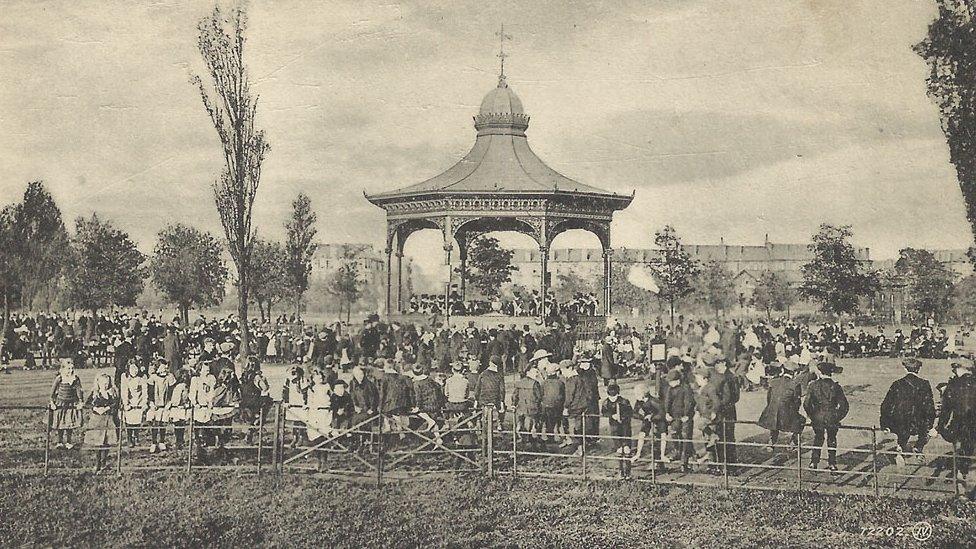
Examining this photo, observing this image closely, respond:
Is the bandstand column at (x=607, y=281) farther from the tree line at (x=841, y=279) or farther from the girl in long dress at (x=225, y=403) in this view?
the girl in long dress at (x=225, y=403)

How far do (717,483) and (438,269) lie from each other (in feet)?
29.7

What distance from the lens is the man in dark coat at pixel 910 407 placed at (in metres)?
9.04

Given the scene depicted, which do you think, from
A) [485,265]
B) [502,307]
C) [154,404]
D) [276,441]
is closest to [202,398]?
[154,404]

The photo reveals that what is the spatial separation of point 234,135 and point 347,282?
3.84 metres

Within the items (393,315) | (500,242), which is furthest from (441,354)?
(500,242)

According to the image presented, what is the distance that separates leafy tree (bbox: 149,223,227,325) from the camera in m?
12.8

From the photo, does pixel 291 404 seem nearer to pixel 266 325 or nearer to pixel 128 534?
pixel 128 534

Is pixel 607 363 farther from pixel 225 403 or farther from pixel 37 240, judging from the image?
pixel 37 240

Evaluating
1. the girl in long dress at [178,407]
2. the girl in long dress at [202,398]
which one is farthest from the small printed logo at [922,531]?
the girl in long dress at [178,407]

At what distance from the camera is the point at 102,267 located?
13727mm

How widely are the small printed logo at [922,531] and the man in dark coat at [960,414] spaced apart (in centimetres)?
107

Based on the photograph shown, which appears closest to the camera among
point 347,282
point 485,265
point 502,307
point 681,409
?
point 681,409

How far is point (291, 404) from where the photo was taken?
10344 millimetres

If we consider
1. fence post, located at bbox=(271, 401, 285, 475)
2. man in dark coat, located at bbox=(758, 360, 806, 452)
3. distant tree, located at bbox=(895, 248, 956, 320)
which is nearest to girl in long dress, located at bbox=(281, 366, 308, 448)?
fence post, located at bbox=(271, 401, 285, 475)
